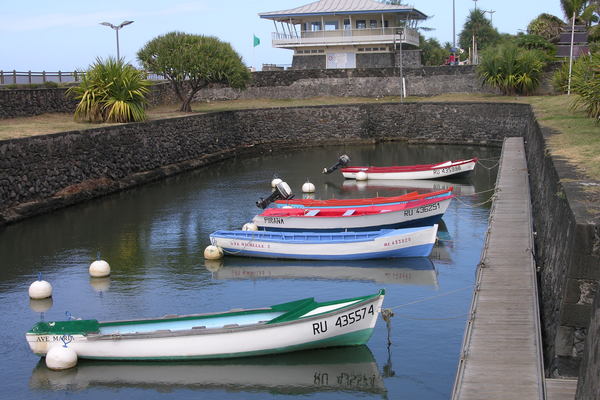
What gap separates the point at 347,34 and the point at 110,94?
2837 cm

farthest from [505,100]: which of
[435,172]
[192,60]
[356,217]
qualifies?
[356,217]

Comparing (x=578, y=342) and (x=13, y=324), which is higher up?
(x=578, y=342)

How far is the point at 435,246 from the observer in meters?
24.5

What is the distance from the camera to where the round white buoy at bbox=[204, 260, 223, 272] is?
2291 cm

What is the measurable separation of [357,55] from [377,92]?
628cm

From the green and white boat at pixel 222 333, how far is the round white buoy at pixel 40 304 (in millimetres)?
3544

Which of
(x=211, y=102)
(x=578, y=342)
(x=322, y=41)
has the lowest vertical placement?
(x=578, y=342)

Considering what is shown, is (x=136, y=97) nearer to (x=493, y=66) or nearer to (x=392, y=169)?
(x=392, y=169)

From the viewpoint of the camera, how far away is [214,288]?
20875 millimetres

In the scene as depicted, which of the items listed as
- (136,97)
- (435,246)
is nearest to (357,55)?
(136,97)

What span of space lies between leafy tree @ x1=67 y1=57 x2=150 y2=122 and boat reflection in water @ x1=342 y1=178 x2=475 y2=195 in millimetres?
12236

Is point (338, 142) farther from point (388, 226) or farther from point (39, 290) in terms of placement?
point (39, 290)

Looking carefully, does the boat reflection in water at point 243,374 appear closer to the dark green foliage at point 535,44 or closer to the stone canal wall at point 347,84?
the stone canal wall at point 347,84

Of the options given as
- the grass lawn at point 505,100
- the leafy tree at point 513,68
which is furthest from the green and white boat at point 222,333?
the leafy tree at point 513,68
